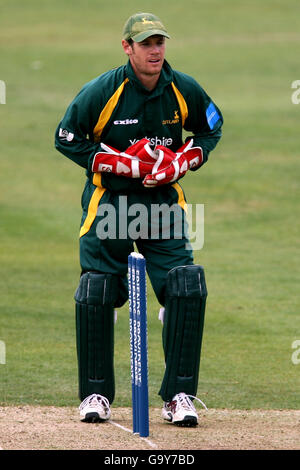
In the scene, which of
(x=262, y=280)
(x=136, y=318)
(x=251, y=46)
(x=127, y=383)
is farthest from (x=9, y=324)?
(x=251, y=46)

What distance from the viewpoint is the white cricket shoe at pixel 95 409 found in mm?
6168

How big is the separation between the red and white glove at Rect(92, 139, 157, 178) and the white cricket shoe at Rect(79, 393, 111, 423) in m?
1.29

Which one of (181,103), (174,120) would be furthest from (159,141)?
(181,103)

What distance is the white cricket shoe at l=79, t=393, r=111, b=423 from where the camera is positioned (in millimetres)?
6168

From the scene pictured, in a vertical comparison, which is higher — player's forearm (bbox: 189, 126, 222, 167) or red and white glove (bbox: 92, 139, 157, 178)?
player's forearm (bbox: 189, 126, 222, 167)

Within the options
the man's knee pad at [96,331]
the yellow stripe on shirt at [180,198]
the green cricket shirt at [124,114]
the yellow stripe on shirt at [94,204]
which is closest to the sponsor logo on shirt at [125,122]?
the green cricket shirt at [124,114]

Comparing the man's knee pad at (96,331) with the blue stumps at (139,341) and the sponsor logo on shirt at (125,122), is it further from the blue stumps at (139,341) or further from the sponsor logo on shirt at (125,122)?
the sponsor logo on shirt at (125,122)

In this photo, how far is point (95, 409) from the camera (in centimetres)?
618

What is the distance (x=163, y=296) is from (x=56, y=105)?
55.8ft

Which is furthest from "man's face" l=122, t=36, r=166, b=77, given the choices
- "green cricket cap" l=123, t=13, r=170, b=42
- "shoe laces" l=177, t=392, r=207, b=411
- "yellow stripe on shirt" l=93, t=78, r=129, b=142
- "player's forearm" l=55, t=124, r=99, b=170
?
"shoe laces" l=177, t=392, r=207, b=411

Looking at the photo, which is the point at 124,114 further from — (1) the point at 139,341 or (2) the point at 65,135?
(1) the point at 139,341

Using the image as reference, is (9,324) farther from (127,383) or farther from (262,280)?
(262,280)

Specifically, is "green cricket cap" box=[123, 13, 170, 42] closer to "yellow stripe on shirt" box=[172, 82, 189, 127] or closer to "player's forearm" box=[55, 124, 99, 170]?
"yellow stripe on shirt" box=[172, 82, 189, 127]

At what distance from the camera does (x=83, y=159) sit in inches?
249
